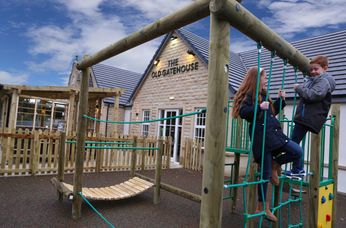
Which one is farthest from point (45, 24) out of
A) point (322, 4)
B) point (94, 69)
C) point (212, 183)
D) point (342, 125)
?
point (212, 183)

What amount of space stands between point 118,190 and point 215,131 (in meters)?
3.93

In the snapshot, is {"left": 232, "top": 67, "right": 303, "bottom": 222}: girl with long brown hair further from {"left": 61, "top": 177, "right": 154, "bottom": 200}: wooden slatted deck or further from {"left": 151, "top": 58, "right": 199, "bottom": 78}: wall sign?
{"left": 151, "top": 58, "right": 199, "bottom": 78}: wall sign

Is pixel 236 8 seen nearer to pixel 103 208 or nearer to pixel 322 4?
pixel 103 208

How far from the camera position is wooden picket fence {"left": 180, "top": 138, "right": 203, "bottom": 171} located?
33.0 ft

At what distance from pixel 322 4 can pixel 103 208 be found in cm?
1350

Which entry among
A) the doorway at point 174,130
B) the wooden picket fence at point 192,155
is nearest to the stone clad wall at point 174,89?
the doorway at point 174,130

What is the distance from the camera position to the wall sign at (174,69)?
1162 centimetres

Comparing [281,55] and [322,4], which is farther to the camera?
[322,4]

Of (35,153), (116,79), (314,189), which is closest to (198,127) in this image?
(35,153)

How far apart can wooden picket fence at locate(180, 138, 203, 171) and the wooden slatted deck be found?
4.59 meters

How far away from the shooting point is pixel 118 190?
206 inches

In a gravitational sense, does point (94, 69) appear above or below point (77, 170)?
above

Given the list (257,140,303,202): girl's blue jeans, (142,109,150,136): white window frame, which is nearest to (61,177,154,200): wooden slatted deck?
(257,140,303,202): girl's blue jeans

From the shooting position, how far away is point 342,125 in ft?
24.9
